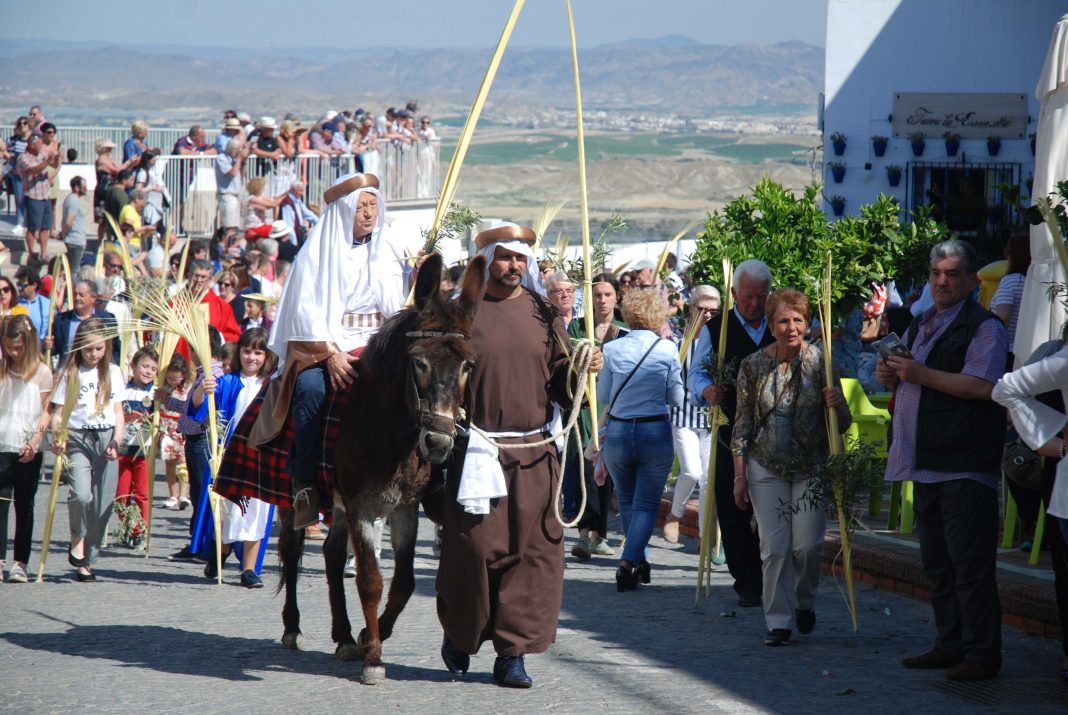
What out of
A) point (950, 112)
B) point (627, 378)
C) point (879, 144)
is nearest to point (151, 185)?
point (879, 144)

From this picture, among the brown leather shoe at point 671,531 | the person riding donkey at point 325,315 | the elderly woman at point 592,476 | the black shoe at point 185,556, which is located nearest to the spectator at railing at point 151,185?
the black shoe at point 185,556

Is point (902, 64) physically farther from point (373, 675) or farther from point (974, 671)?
point (373, 675)

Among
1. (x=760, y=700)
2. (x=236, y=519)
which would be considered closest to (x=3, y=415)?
(x=236, y=519)

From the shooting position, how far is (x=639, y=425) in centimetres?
984

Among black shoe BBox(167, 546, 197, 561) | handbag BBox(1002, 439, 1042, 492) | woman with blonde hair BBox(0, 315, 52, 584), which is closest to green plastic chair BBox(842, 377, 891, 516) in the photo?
handbag BBox(1002, 439, 1042, 492)

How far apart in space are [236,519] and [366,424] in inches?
118

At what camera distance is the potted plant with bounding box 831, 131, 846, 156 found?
2369 cm

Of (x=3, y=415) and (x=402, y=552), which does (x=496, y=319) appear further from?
(x=3, y=415)

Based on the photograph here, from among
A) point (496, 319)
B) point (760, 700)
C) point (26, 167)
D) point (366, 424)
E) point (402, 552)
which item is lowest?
point (760, 700)

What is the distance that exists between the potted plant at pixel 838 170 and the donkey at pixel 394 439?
682 inches

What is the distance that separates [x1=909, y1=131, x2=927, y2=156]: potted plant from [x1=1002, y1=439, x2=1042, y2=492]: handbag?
666 inches

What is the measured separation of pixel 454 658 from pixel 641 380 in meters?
3.09

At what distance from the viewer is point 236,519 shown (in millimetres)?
10039

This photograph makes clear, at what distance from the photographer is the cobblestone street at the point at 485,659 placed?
6.79m
